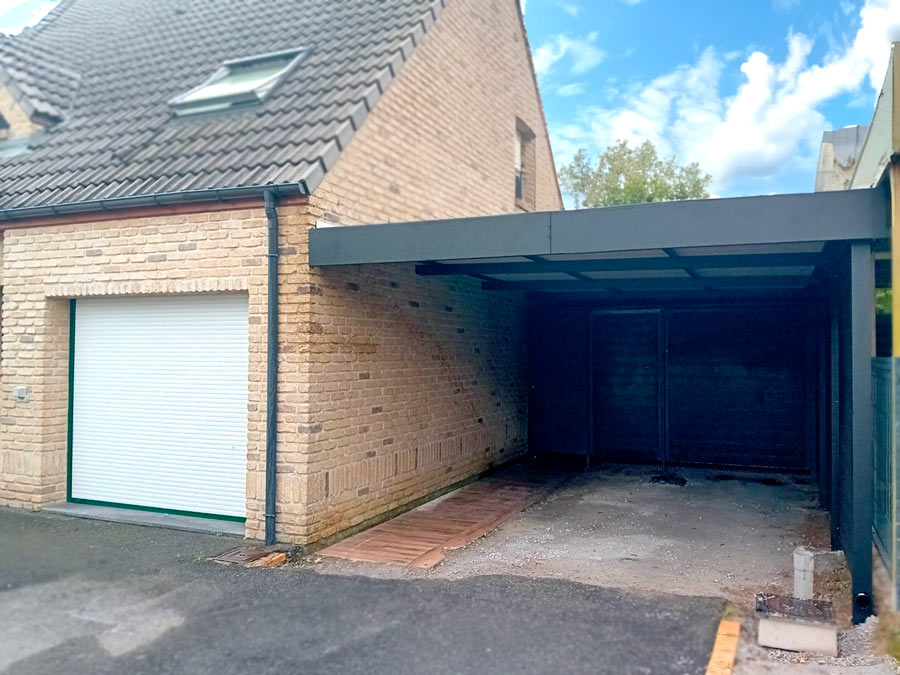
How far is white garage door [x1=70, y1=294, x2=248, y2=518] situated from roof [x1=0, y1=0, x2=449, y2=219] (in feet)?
4.31

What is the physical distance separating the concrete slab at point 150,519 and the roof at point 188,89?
3.30 meters

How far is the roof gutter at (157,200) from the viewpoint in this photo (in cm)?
685

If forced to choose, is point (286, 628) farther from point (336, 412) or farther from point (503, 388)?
point (503, 388)

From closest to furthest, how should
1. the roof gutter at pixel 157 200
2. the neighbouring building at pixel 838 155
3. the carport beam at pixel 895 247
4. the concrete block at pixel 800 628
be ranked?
the concrete block at pixel 800 628 < the carport beam at pixel 895 247 < the roof gutter at pixel 157 200 < the neighbouring building at pixel 838 155

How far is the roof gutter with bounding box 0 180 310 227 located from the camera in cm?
685

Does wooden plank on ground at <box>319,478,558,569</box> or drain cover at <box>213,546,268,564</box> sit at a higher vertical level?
drain cover at <box>213,546,268,564</box>

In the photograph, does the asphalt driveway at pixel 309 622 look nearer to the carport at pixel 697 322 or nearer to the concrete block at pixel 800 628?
the concrete block at pixel 800 628

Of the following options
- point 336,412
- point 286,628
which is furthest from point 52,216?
point 286,628

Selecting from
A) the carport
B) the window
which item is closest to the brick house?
the carport

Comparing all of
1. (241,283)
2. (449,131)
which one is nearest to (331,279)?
(241,283)

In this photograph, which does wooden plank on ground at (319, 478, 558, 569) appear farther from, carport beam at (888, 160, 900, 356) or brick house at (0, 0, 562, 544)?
carport beam at (888, 160, 900, 356)

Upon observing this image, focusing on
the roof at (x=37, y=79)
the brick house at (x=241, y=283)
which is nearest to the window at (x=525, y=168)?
the brick house at (x=241, y=283)

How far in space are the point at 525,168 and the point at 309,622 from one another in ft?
34.1

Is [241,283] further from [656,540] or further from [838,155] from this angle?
[838,155]
